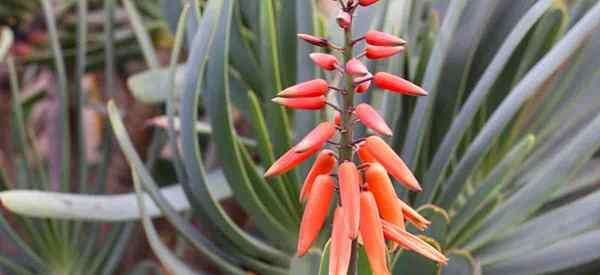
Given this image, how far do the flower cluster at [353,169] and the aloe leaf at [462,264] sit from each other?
15 cm

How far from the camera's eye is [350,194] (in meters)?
0.43

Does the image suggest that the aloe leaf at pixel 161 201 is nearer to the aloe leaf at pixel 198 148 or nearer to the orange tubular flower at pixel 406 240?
the aloe leaf at pixel 198 148

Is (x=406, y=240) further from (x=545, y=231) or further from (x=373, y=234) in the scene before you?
(x=545, y=231)

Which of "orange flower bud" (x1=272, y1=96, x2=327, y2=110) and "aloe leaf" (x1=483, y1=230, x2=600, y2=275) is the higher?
"orange flower bud" (x1=272, y1=96, x2=327, y2=110)

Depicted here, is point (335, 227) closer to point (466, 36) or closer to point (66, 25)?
point (466, 36)

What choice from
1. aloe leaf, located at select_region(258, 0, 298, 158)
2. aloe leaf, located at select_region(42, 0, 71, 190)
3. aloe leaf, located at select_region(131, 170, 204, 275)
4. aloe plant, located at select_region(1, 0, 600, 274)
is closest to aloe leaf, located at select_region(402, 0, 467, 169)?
aloe plant, located at select_region(1, 0, 600, 274)

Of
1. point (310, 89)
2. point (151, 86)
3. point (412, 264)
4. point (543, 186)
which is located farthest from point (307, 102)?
point (151, 86)

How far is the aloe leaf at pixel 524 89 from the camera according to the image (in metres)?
0.58

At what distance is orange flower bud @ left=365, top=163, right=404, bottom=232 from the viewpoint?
17.4 inches

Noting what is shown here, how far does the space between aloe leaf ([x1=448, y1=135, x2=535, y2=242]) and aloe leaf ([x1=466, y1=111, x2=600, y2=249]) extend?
1 cm

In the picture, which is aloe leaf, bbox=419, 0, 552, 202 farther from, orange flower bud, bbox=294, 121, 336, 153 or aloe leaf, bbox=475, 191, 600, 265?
orange flower bud, bbox=294, 121, 336, 153

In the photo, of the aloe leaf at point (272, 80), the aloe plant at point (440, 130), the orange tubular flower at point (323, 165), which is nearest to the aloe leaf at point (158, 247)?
the aloe plant at point (440, 130)

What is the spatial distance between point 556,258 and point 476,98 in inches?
A: 5.4

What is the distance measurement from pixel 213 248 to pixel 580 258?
0.31 meters
